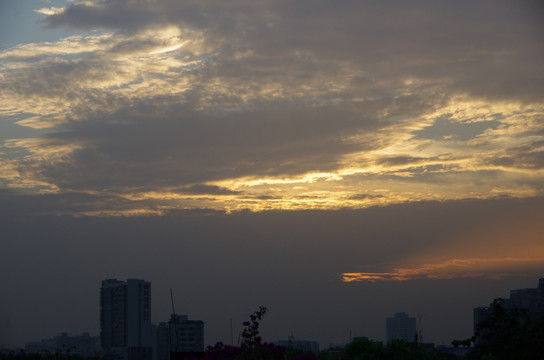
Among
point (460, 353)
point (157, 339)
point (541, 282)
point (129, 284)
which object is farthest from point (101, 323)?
point (460, 353)

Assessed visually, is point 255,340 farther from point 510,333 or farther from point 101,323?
point 101,323

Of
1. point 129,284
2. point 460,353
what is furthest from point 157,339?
point 460,353

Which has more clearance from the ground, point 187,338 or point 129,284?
point 129,284

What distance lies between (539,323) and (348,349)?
15.5ft

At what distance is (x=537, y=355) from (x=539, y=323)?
918 millimetres

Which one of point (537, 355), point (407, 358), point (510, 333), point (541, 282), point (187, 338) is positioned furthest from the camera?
point (187, 338)

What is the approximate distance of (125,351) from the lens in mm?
20203

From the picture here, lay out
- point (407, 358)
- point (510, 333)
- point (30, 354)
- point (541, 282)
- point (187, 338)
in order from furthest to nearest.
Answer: point (187, 338)
point (541, 282)
point (30, 354)
point (510, 333)
point (407, 358)

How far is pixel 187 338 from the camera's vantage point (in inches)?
1636

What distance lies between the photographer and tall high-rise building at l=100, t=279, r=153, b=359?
54.8 m

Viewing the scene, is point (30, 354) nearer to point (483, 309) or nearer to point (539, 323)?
point (539, 323)

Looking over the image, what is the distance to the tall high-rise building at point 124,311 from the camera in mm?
54781

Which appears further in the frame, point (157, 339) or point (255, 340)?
point (157, 339)

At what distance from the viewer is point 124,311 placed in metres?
57.8
